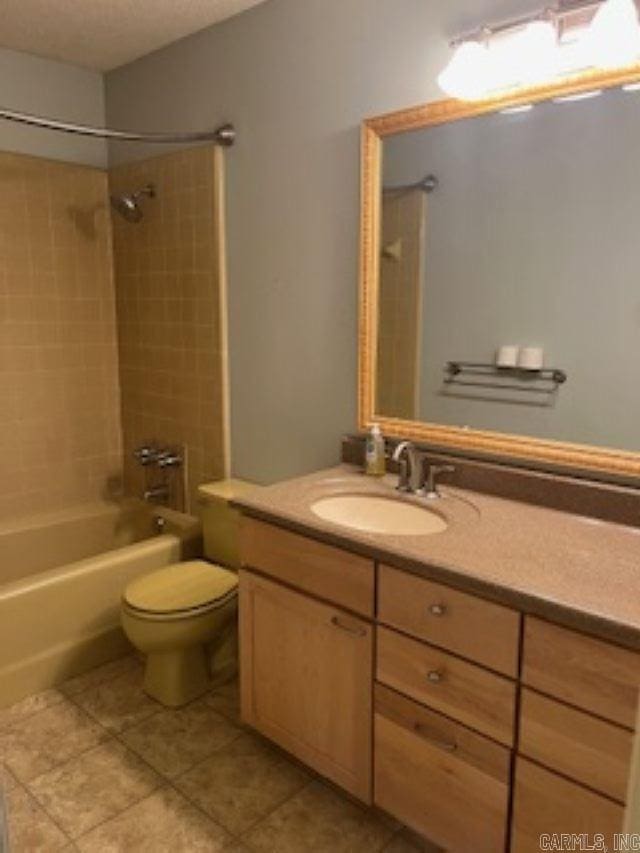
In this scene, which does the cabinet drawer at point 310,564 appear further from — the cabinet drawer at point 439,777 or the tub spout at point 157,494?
the tub spout at point 157,494

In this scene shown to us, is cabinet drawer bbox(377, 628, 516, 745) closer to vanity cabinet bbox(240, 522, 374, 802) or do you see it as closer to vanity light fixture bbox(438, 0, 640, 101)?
vanity cabinet bbox(240, 522, 374, 802)

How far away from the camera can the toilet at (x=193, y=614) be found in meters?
1.96

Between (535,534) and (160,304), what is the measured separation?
190 centimetres

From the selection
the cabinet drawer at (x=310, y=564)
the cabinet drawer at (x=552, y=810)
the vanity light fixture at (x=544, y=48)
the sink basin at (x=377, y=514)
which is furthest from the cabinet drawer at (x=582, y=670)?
the vanity light fixture at (x=544, y=48)

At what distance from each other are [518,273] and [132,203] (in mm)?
1693

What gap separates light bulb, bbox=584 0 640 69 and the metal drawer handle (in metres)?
1.40

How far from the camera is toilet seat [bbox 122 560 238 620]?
196cm

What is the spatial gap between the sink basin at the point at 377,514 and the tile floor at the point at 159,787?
0.76m

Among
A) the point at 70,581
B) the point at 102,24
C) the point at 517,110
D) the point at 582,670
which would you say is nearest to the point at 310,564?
the point at 582,670

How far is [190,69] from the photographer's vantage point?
237 cm

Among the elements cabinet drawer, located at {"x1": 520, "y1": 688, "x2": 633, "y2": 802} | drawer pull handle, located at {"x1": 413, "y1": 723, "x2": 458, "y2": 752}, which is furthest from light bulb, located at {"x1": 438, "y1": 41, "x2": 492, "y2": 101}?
drawer pull handle, located at {"x1": 413, "y1": 723, "x2": 458, "y2": 752}

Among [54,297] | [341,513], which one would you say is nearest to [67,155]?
[54,297]

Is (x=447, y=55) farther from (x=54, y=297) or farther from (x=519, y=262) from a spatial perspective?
(x=54, y=297)

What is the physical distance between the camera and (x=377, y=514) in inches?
70.3
